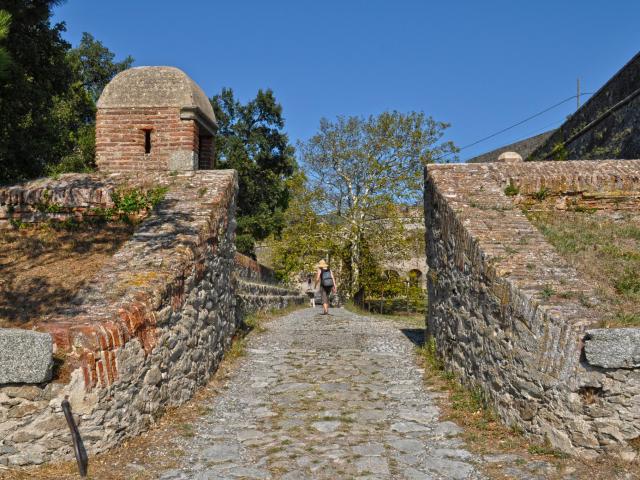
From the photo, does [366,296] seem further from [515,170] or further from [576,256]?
[576,256]

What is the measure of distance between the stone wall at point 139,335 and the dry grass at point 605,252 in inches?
132

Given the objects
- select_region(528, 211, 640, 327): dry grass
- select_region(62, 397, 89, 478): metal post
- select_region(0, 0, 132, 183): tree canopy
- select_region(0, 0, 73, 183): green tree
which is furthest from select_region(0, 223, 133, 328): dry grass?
select_region(0, 0, 73, 183): green tree

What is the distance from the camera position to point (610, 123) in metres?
11.9

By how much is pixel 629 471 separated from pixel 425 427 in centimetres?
172

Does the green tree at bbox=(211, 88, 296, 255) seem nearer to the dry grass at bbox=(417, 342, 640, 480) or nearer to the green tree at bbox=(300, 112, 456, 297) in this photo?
the green tree at bbox=(300, 112, 456, 297)

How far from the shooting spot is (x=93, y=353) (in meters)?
4.09

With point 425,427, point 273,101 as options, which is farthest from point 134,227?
point 273,101

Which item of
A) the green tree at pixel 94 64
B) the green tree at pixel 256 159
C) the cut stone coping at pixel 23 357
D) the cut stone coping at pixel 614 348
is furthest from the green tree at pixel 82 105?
the cut stone coping at pixel 614 348

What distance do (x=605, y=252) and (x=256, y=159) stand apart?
24582 mm

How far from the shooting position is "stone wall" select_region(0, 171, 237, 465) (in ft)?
12.7

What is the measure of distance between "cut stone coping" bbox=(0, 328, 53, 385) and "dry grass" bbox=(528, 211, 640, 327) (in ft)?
12.5

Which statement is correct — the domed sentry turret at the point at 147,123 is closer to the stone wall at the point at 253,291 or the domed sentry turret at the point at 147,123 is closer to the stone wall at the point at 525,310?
the stone wall at the point at 253,291

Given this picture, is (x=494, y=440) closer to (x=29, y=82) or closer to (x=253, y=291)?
(x=253, y=291)

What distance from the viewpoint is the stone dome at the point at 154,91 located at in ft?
27.9
